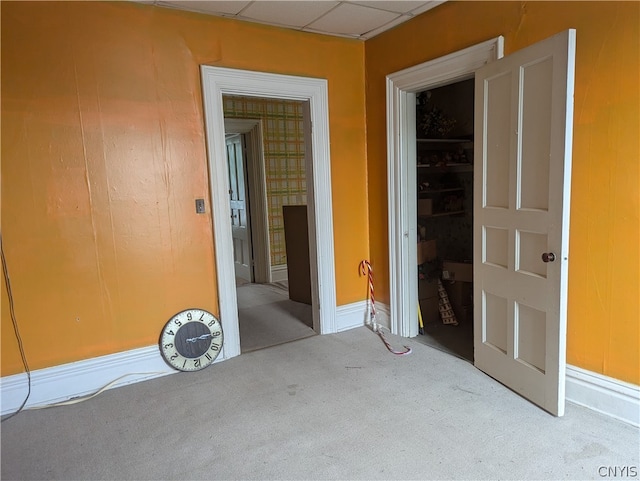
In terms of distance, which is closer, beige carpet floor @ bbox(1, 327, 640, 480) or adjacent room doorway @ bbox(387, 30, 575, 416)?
beige carpet floor @ bbox(1, 327, 640, 480)

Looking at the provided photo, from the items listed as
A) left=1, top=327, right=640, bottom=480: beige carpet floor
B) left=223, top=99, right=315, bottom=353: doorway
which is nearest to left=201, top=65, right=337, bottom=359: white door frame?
left=1, top=327, right=640, bottom=480: beige carpet floor

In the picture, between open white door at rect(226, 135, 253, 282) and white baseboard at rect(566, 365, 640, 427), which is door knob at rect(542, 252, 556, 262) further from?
open white door at rect(226, 135, 253, 282)

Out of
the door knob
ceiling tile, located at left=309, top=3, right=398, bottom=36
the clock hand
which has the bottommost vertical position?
the clock hand

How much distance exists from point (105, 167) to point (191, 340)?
1376 millimetres

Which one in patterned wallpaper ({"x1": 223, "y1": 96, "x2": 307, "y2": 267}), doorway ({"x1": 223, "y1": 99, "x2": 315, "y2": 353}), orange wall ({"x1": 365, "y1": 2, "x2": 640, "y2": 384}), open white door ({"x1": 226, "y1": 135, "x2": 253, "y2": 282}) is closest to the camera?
orange wall ({"x1": 365, "y1": 2, "x2": 640, "y2": 384})

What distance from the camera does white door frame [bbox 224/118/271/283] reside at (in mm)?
5559

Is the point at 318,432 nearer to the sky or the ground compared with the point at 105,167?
nearer to the ground

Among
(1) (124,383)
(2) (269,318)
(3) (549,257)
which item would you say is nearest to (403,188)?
(3) (549,257)

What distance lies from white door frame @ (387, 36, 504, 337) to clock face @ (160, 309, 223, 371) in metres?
1.56

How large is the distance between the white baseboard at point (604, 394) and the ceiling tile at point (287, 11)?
2.86 metres

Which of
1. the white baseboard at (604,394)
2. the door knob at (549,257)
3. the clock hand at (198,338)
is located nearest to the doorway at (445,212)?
the white baseboard at (604,394)

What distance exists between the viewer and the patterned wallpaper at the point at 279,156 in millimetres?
5633

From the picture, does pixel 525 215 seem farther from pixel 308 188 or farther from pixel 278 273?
pixel 278 273

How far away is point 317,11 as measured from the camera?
3.00 meters
